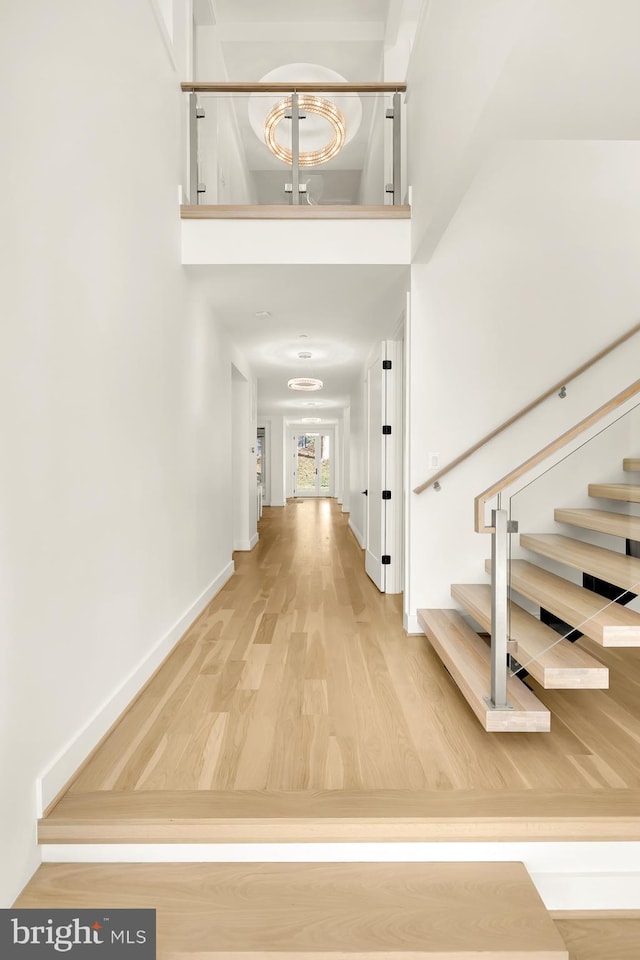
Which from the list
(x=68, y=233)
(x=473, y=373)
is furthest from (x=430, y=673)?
(x=68, y=233)

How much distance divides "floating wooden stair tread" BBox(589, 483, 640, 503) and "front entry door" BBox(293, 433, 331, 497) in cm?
1570

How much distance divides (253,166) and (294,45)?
2.05 meters

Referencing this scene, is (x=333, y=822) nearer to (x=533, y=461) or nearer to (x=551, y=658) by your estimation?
(x=551, y=658)

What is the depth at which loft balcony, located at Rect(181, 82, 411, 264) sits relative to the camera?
11.4ft

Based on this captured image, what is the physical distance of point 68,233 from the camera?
189 cm

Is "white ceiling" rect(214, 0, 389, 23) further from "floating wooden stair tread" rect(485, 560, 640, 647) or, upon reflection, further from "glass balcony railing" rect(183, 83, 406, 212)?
"floating wooden stair tread" rect(485, 560, 640, 647)

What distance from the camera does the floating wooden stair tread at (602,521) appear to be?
2.23 metres

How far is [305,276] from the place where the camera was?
3.71m

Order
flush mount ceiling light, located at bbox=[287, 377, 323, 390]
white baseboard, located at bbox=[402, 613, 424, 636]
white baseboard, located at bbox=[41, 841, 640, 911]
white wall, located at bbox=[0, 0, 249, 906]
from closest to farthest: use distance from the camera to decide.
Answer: white wall, located at bbox=[0, 0, 249, 906]
white baseboard, located at bbox=[41, 841, 640, 911]
white baseboard, located at bbox=[402, 613, 424, 636]
flush mount ceiling light, located at bbox=[287, 377, 323, 390]

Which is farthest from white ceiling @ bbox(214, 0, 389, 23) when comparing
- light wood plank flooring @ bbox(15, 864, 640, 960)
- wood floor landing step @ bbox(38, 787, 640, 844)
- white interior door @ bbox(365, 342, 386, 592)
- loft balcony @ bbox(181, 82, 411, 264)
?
light wood plank flooring @ bbox(15, 864, 640, 960)

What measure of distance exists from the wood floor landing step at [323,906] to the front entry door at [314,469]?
645 inches

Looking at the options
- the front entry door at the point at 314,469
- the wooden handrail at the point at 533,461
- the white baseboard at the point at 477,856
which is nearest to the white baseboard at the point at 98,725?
the white baseboard at the point at 477,856

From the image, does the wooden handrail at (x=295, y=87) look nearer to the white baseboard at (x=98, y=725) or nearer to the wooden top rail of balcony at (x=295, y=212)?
the wooden top rail of balcony at (x=295, y=212)

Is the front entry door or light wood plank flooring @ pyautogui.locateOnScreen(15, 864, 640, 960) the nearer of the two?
light wood plank flooring @ pyautogui.locateOnScreen(15, 864, 640, 960)
